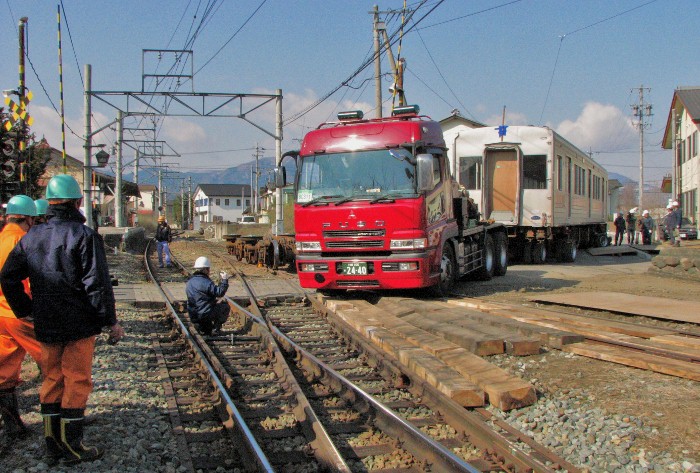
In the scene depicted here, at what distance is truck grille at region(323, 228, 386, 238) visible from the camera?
10289mm

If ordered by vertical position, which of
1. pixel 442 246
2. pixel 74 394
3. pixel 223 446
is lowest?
pixel 223 446

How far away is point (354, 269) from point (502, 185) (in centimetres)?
890

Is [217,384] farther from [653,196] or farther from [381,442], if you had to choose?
[653,196]

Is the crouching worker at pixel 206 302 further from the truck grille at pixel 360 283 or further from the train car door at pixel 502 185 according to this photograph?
the train car door at pixel 502 185

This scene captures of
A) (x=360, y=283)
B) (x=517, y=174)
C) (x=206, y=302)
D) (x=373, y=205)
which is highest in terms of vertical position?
(x=517, y=174)

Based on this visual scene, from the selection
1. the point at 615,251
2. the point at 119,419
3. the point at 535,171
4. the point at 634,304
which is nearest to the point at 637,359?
the point at 634,304

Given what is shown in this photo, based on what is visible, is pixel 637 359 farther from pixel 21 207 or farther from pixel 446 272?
pixel 21 207

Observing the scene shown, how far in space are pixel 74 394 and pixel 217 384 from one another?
181 cm

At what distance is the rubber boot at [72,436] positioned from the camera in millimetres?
4230

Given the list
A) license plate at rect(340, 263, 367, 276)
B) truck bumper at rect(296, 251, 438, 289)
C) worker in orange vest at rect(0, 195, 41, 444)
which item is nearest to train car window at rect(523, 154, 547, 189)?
truck bumper at rect(296, 251, 438, 289)

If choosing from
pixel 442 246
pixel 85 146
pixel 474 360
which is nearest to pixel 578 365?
pixel 474 360

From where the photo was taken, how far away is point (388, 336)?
7.87 metres

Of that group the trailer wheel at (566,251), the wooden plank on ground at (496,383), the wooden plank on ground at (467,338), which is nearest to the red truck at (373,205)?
the wooden plank on ground at (467,338)

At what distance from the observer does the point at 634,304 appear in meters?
9.81
